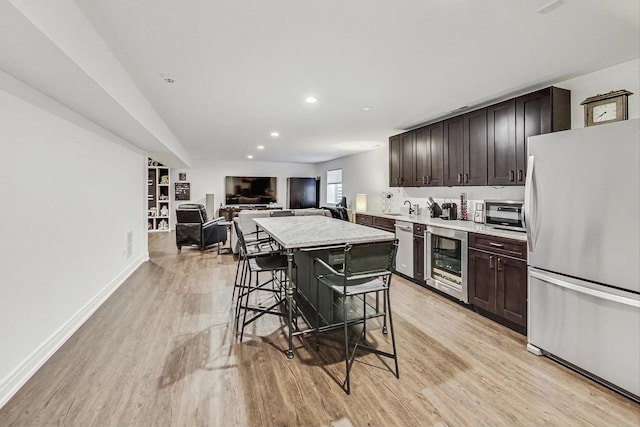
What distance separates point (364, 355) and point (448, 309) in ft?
4.85

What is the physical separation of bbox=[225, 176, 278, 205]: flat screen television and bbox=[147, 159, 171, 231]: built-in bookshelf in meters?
1.87

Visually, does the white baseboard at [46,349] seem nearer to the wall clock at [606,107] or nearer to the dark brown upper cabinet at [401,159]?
the dark brown upper cabinet at [401,159]

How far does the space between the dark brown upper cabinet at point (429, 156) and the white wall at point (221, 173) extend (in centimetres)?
670

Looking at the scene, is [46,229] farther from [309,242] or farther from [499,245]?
[499,245]

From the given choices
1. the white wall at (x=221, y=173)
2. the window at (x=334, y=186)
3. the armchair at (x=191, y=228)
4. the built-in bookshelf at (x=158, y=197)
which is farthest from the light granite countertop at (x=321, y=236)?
the built-in bookshelf at (x=158, y=197)

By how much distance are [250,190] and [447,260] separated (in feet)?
25.4

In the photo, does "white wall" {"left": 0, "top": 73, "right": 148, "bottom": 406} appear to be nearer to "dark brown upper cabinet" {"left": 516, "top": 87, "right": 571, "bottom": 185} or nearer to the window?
"dark brown upper cabinet" {"left": 516, "top": 87, "right": 571, "bottom": 185}

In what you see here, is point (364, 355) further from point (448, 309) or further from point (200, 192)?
point (200, 192)

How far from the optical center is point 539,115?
9.43ft

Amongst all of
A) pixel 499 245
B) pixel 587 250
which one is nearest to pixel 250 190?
pixel 499 245

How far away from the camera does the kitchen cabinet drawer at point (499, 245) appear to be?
108 inches

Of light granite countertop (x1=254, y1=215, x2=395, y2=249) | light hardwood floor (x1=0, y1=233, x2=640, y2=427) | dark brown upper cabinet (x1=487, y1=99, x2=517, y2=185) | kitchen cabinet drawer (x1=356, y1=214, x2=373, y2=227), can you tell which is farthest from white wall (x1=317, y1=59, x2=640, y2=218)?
light granite countertop (x1=254, y1=215, x2=395, y2=249)

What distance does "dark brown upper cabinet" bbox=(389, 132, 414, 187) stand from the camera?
4804mm

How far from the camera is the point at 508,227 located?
320cm
